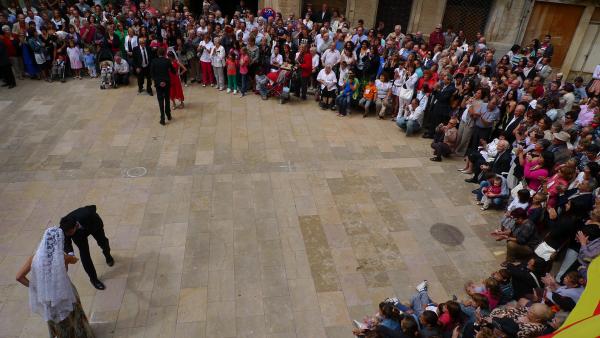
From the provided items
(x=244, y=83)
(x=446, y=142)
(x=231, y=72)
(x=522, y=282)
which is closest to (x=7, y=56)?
(x=231, y=72)

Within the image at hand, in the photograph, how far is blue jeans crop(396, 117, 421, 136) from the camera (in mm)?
11117

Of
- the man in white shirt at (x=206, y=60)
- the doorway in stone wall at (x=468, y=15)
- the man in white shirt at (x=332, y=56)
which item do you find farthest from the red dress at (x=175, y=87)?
the doorway in stone wall at (x=468, y=15)

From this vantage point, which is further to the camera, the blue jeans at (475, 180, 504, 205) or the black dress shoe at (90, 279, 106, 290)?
the blue jeans at (475, 180, 504, 205)

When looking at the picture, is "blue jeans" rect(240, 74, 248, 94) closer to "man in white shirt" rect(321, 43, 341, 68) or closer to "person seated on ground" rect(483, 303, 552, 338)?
"man in white shirt" rect(321, 43, 341, 68)

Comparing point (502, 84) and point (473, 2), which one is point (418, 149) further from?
point (473, 2)

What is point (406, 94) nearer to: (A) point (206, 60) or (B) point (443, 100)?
(B) point (443, 100)

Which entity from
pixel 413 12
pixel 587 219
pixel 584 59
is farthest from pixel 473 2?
pixel 587 219

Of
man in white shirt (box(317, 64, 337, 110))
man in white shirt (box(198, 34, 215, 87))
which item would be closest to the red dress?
man in white shirt (box(198, 34, 215, 87))

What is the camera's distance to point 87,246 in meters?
5.80

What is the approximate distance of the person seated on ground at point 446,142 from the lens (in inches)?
396

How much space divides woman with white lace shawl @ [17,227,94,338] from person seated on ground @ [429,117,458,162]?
26.6 feet

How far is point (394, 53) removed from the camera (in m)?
12.7

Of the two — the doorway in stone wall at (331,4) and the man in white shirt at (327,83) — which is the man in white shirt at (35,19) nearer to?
the doorway in stone wall at (331,4)

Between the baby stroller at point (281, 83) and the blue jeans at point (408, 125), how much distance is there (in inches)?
140
